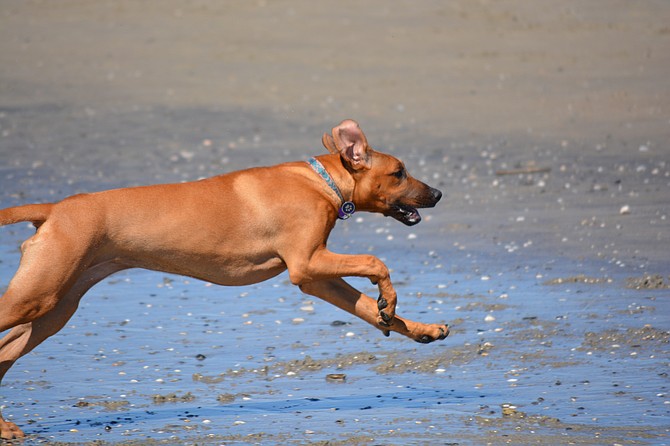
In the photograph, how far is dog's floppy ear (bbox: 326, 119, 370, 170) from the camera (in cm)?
791

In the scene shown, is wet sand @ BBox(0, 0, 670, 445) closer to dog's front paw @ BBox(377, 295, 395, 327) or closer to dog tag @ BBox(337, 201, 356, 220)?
dog's front paw @ BBox(377, 295, 395, 327)

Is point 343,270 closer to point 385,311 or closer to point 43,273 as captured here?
point 385,311

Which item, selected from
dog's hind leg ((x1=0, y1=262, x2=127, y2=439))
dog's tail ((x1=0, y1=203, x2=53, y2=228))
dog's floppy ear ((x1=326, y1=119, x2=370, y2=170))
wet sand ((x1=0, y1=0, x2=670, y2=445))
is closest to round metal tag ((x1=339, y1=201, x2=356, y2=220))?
dog's floppy ear ((x1=326, y1=119, x2=370, y2=170))

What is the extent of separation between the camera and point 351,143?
26.0 ft

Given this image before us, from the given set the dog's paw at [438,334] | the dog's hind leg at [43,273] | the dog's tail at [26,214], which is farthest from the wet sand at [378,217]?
the dog's tail at [26,214]

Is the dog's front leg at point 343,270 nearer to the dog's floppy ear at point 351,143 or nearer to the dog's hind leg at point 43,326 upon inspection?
the dog's floppy ear at point 351,143

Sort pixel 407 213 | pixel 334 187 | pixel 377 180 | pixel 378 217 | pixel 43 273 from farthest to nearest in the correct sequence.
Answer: pixel 378 217 < pixel 407 213 < pixel 377 180 < pixel 334 187 < pixel 43 273

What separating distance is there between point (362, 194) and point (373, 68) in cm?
1198

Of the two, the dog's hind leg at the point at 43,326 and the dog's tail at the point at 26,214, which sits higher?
the dog's tail at the point at 26,214

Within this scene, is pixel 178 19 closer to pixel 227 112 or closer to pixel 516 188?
pixel 227 112

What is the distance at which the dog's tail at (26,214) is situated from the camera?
7215mm

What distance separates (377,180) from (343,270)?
2.20ft

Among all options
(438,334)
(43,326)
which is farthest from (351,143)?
(43,326)

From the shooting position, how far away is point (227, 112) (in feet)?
59.3
